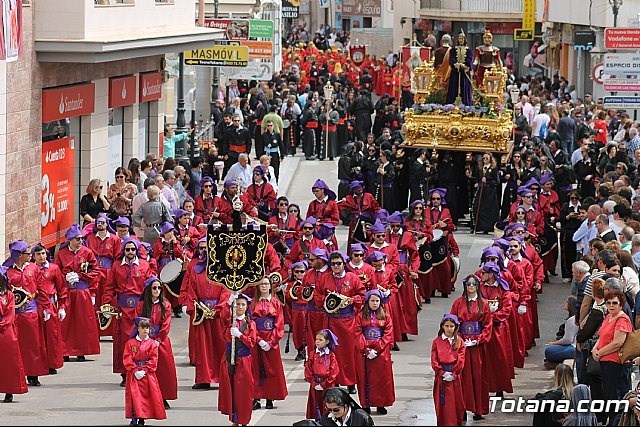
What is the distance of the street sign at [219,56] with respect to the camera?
108 ft

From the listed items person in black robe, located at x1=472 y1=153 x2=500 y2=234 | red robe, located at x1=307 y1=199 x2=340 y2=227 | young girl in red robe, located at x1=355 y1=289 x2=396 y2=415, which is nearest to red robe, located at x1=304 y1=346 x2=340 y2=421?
young girl in red robe, located at x1=355 y1=289 x2=396 y2=415

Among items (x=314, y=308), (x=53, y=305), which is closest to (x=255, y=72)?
(x=314, y=308)

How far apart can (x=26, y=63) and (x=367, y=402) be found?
28.6 feet

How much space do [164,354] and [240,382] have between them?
1.17 metres

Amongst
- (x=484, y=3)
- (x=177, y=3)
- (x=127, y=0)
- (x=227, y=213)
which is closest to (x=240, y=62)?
(x=177, y=3)

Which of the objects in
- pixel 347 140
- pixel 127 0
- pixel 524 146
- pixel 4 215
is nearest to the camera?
pixel 4 215

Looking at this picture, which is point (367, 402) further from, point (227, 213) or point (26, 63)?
point (26, 63)

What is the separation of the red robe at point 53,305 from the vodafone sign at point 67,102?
18.9ft

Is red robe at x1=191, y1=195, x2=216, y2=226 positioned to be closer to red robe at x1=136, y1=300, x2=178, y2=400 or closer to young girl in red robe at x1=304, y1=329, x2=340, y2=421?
red robe at x1=136, y1=300, x2=178, y2=400

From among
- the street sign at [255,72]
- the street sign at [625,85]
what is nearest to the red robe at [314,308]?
the street sign at [625,85]

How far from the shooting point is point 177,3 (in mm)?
30531

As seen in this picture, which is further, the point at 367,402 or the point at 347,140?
the point at 347,140

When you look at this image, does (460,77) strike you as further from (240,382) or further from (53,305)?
(240,382)

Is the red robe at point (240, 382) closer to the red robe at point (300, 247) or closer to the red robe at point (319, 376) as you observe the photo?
the red robe at point (319, 376)
